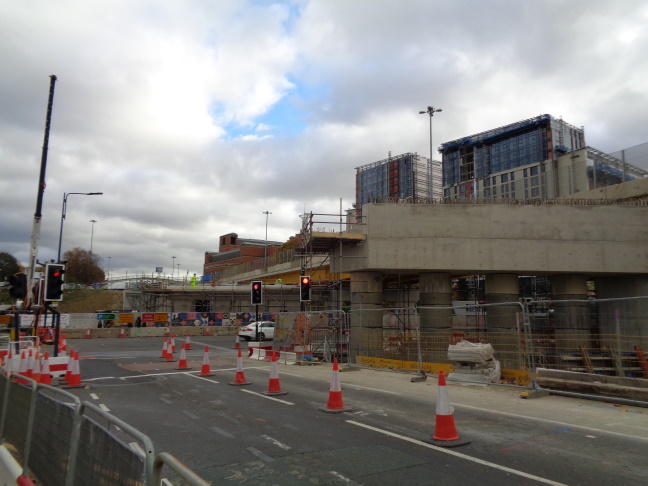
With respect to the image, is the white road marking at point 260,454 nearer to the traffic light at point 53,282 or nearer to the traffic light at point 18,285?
the traffic light at point 53,282

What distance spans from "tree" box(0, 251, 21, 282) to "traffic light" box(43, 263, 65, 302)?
103400mm

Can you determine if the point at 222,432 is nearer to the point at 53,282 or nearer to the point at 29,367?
the point at 29,367

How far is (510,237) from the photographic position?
22.7 metres

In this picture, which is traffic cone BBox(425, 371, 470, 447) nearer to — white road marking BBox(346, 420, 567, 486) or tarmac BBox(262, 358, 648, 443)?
white road marking BBox(346, 420, 567, 486)

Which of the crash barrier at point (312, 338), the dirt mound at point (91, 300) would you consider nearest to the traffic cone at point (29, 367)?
the crash barrier at point (312, 338)

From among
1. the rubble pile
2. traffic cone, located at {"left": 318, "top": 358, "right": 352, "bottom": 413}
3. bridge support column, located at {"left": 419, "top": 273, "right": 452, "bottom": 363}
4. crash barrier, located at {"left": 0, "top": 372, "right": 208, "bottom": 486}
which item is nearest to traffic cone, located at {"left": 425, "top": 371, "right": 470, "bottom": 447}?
traffic cone, located at {"left": 318, "top": 358, "right": 352, "bottom": 413}

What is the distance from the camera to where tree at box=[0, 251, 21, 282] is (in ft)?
330

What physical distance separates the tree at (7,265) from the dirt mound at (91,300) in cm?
2482

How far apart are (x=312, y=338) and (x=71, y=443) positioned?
1652 cm

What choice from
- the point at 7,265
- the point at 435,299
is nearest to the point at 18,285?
the point at 435,299

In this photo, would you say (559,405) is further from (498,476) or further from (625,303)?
(625,303)

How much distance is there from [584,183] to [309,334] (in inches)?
726

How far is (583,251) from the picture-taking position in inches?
894

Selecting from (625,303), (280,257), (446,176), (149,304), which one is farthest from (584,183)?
(149,304)
